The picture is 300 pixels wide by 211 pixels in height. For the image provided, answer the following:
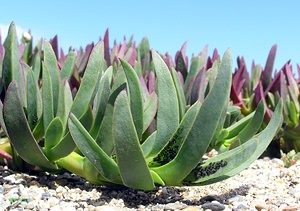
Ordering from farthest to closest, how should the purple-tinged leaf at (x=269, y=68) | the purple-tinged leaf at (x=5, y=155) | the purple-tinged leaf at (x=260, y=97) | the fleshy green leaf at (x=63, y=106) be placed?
the purple-tinged leaf at (x=269, y=68) < the purple-tinged leaf at (x=260, y=97) < the purple-tinged leaf at (x=5, y=155) < the fleshy green leaf at (x=63, y=106)

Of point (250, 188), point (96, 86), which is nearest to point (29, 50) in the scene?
point (96, 86)

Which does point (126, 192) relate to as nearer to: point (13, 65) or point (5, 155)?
point (5, 155)

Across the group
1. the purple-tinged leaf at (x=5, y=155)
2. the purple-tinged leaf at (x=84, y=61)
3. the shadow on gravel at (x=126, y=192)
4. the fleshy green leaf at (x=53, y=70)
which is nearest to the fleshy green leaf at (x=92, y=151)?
the shadow on gravel at (x=126, y=192)

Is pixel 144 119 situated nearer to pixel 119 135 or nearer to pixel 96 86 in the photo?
pixel 96 86

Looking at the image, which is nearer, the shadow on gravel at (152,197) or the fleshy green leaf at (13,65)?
the shadow on gravel at (152,197)

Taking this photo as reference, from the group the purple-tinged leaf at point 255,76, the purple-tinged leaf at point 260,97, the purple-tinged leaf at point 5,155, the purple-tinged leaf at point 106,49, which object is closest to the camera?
the purple-tinged leaf at point 5,155

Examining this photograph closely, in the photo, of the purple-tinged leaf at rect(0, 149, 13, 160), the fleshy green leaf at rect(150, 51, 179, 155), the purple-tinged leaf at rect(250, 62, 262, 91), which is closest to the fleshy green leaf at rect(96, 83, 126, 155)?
the fleshy green leaf at rect(150, 51, 179, 155)

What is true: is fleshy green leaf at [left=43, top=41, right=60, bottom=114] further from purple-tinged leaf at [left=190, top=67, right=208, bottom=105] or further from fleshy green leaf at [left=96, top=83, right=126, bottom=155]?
purple-tinged leaf at [left=190, top=67, right=208, bottom=105]

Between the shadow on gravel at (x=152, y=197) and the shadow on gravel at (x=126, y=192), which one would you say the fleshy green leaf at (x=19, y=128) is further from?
the shadow on gravel at (x=152, y=197)
